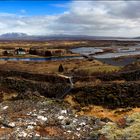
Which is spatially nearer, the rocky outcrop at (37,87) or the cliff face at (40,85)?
the rocky outcrop at (37,87)

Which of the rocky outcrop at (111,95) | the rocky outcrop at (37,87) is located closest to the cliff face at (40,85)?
the rocky outcrop at (37,87)

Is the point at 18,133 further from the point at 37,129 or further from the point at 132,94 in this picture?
the point at 132,94

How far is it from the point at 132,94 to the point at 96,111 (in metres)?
7.50

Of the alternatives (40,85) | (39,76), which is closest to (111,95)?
(40,85)

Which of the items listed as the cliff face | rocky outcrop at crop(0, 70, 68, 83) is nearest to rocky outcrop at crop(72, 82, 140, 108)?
the cliff face

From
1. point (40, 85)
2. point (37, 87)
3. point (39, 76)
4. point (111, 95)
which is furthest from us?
point (39, 76)

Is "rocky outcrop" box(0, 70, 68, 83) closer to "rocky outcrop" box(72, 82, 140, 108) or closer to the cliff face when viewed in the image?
the cliff face

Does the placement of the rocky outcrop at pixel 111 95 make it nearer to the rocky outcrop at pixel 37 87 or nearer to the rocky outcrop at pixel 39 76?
the rocky outcrop at pixel 37 87

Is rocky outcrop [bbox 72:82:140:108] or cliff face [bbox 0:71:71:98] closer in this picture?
rocky outcrop [bbox 72:82:140:108]

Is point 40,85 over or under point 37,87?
over

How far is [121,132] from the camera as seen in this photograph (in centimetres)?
1881

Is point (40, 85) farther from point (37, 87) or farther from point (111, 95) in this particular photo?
point (111, 95)

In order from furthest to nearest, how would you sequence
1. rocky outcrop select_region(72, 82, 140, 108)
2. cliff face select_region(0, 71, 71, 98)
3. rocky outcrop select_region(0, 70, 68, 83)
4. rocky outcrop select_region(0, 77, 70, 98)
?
rocky outcrop select_region(0, 70, 68, 83) < cliff face select_region(0, 71, 71, 98) < rocky outcrop select_region(0, 77, 70, 98) < rocky outcrop select_region(72, 82, 140, 108)

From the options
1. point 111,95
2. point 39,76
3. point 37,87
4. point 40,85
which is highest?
point 39,76
